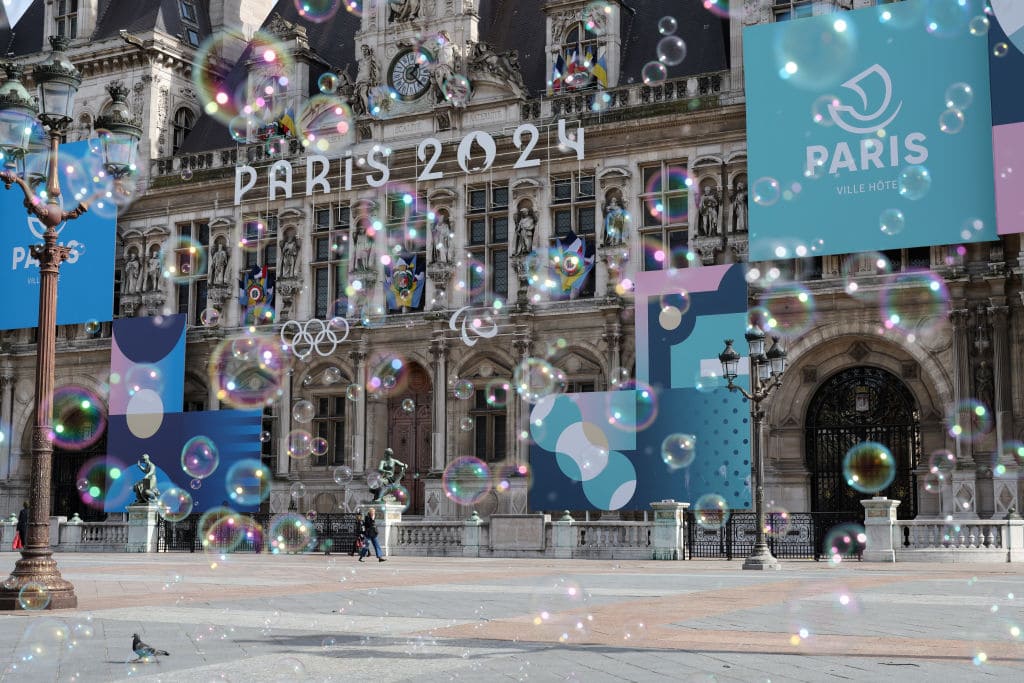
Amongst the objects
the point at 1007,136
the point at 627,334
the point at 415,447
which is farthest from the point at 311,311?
the point at 1007,136

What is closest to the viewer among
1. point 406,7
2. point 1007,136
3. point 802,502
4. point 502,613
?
point 502,613

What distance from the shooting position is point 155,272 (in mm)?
42750

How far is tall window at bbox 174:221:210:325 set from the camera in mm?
42281

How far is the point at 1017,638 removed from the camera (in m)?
10.2

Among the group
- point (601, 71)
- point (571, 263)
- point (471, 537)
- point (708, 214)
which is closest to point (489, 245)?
point (571, 263)

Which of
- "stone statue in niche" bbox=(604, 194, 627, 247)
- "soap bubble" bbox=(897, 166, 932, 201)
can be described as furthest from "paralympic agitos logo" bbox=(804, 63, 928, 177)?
"stone statue in niche" bbox=(604, 194, 627, 247)

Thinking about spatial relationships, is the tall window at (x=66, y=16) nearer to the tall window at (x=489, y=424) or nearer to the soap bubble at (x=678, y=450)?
the tall window at (x=489, y=424)

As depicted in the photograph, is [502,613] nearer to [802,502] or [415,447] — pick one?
[802,502]

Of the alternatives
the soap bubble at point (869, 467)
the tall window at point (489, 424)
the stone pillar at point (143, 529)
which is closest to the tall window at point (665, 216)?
the tall window at point (489, 424)

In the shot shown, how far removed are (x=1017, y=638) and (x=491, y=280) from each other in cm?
2787

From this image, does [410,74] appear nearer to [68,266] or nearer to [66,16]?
[68,266]

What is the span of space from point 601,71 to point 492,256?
20.4ft

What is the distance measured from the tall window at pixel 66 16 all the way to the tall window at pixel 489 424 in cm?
2273

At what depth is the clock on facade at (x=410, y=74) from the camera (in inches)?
1526
